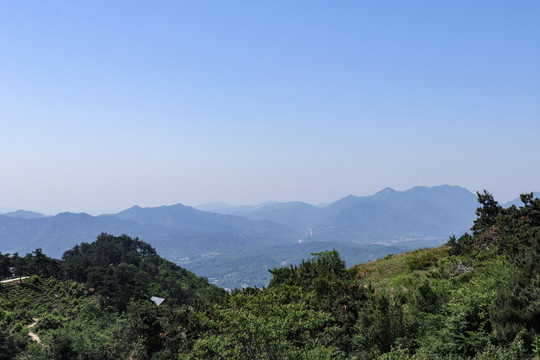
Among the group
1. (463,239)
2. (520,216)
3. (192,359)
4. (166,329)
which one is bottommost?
(166,329)

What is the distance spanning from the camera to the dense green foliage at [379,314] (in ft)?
37.9

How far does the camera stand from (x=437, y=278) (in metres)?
19.3

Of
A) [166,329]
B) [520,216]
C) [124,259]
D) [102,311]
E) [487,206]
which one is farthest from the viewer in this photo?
[124,259]

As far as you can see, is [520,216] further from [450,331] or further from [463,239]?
[450,331]

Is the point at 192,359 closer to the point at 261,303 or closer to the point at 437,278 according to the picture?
the point at 261,303

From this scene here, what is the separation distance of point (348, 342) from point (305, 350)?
457cm

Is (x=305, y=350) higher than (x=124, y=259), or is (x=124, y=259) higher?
(x=305, y=350)

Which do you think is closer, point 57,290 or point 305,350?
point 305,350

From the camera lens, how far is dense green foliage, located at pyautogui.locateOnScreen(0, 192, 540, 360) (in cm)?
1155

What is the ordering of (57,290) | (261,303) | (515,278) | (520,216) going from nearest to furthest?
(515,278) < (261,303) < (520,216) < (57,290)

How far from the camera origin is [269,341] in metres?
13.3

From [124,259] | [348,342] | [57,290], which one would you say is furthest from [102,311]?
[348,342]

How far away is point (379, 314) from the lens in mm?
14828

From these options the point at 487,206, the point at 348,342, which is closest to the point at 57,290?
the point at 348,342
